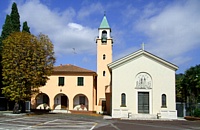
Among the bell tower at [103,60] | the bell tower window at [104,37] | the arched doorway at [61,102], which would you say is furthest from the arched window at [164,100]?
the arched doorway at [61,102]

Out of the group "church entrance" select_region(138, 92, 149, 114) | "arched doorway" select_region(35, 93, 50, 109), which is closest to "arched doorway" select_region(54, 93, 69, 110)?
"arched doorway" select_region(35, 93, 50, 109)

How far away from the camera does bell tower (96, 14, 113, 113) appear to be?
43625 millimetres

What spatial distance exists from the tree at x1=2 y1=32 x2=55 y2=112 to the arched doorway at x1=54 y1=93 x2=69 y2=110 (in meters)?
13.5

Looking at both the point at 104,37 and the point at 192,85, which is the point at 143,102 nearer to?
the point at 192,85

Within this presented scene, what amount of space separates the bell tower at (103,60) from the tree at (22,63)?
46.3ft

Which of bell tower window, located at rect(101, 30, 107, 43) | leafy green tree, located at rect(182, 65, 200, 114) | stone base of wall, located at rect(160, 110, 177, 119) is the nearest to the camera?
stone base of wall, located at rect(160, 110, 177, 119)

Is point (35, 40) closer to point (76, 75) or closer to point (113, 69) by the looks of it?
point (113, 69)

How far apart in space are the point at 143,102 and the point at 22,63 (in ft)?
46.0

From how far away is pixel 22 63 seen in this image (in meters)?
30.4

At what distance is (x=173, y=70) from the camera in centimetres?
3397

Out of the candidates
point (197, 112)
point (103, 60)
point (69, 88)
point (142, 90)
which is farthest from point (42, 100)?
point (197, 112)

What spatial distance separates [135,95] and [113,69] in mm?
3886

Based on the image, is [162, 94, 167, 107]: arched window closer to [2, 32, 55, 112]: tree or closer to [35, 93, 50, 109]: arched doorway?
[2, 32, 55, 112]: tree

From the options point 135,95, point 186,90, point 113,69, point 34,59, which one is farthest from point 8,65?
point 186,90
